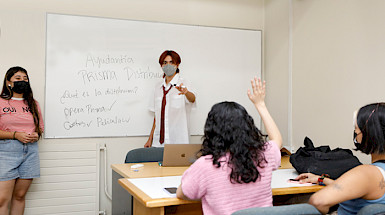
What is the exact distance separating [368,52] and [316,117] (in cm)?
81

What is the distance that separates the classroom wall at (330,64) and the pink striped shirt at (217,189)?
1.72 metres

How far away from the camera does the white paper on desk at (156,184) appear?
5.63 ft

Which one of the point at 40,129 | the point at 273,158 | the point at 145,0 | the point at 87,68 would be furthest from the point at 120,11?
the point at 273,158

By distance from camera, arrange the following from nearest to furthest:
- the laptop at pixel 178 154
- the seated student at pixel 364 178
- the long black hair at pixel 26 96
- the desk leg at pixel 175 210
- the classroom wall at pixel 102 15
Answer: the seated student at pixel 364 178 < the desk leg at pixel 175 210 < the laptop at pixel 178 154 < the long black hair at pixel 26 96 < the classroom wall at pixel 102 15

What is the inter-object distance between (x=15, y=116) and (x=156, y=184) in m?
1.83

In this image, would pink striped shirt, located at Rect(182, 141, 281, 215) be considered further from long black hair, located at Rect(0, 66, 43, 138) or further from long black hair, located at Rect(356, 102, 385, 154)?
long black hair, located at Rect(0, 66, 43, 138)

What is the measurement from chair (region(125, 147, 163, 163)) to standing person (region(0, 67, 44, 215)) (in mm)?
910

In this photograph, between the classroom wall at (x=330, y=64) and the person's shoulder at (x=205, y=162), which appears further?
the classroom wall at (x=330, y=64)

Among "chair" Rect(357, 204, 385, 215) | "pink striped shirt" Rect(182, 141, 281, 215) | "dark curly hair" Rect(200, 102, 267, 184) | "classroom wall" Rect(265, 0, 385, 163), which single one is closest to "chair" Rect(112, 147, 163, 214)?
"pink striped shirt" Rect(182, 141, 281, 215)

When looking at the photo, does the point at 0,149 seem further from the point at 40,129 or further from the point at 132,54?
the point at 132,54

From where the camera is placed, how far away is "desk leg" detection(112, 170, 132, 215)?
2.26 meters

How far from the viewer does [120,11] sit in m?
3.75

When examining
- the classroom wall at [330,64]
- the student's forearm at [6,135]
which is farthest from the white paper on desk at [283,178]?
the student's forearm at [6,135]

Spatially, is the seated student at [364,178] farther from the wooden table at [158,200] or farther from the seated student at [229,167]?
the wooden table at [158,200]
